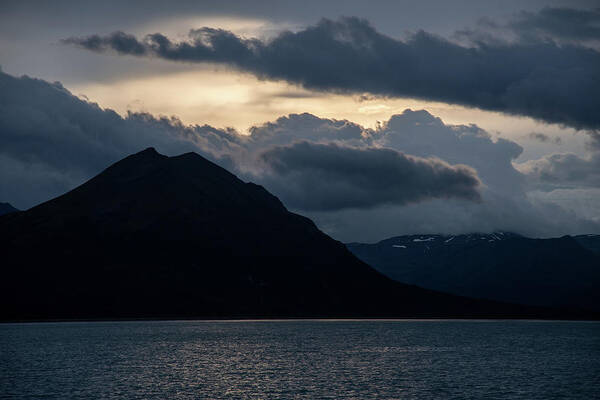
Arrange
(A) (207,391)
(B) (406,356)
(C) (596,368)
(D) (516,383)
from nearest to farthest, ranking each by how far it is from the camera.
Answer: (A) (207,391) → (D) (516,383) → (C) (596,368) → (B) (406,356)

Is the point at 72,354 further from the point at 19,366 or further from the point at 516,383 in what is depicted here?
the point at 516,383

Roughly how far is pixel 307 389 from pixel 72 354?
8838cm

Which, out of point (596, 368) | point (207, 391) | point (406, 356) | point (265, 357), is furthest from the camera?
point (406, 356)

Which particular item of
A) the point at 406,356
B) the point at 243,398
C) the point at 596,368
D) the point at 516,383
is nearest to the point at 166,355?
the point at 406,356

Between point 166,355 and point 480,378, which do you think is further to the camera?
point 166,355

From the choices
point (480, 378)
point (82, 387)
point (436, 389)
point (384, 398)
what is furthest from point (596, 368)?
point (82, 387)

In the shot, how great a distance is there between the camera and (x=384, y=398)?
107 m

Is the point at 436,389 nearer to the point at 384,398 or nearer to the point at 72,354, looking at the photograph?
the point at 384,398

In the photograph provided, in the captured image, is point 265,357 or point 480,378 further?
point 265,357

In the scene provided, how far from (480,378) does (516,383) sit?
29.4 feet

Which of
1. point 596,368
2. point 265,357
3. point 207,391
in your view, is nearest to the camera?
point 207,391

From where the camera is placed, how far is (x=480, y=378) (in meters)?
136

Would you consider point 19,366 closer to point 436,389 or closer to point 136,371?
point 136,371

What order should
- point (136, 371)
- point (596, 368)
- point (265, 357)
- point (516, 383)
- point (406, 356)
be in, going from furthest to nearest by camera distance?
1. point (406, 356)
2. point (265, 357)
3. point (596, 368)
4. point (136, 371)
5. point (516, 383)
